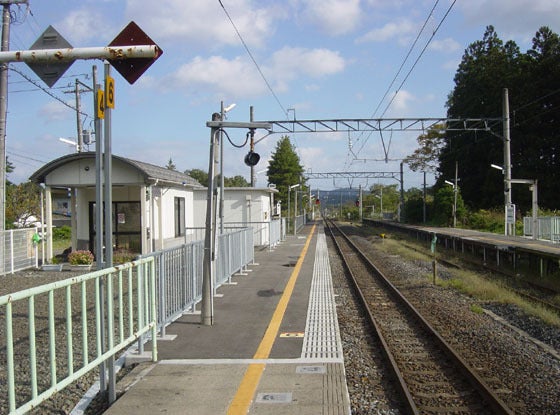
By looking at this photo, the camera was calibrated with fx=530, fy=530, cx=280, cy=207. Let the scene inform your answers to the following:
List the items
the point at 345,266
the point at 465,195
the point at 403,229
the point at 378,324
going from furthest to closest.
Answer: the point at 465,195, the point at 403,229, the point at 345,266, the point at 378,324

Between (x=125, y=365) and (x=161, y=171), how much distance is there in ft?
44.5

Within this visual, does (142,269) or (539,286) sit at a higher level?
(142,269)

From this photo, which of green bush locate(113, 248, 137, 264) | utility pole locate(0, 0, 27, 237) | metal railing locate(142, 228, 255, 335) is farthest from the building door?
metal railing locate(142, 228, 255, 335)

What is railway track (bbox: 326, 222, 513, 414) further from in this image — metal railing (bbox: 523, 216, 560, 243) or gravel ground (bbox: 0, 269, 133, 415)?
metal railing (bbox: 523, 216, 560, 243)

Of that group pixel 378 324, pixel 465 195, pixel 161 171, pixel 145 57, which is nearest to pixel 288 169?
pixel 465 195

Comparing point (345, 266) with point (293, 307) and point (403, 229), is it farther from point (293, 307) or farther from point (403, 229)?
point (403, 229)

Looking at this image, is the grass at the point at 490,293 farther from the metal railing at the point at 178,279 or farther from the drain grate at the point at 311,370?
the metal railing at the point at 178,279

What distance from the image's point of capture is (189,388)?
17.0 ft

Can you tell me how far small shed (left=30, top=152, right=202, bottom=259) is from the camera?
17.1 m

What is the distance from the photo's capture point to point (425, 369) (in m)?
6.48

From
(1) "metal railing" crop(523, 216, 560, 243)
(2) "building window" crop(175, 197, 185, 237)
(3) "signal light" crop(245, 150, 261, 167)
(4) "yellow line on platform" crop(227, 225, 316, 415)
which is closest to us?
(4) "yellow line on platform" crop(227, 225, 316, 415)

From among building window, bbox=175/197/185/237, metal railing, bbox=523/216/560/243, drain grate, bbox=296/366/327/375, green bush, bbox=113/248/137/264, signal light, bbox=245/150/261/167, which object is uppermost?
signal light, bbox=245/150/261/167

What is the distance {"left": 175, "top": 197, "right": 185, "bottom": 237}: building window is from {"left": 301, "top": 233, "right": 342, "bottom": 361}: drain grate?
8914 millimetres

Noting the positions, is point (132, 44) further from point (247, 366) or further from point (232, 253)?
point (232, 253)
